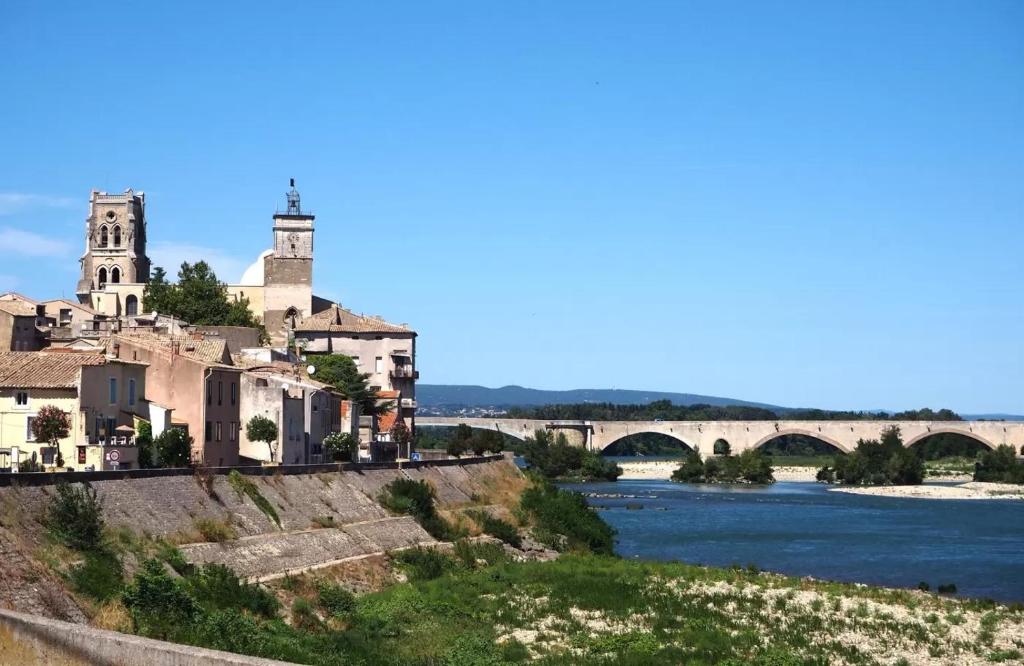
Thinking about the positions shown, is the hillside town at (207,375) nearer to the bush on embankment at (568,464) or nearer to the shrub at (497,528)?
the shrub at (497,528)

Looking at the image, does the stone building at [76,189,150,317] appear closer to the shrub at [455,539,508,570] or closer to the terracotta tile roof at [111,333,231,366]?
the terracotta tile roof at [111,333,231,366]

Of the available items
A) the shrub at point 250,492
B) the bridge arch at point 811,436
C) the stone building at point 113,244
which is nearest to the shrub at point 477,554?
the shrub at point 250,492

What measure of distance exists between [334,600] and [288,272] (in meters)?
58.3

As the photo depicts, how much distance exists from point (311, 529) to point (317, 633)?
8.96 metres

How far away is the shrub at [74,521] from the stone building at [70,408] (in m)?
8.40

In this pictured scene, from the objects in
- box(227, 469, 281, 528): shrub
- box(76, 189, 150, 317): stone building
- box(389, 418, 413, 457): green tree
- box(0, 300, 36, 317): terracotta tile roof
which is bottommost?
box(227, 469, 281, 528): shrub

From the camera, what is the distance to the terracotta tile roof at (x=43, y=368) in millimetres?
36688

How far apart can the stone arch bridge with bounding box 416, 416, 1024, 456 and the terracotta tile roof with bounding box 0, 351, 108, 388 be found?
101m

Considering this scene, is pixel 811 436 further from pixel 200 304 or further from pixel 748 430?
pixel 200 304

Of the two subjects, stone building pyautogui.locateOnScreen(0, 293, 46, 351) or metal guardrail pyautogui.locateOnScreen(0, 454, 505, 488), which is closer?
metal guardrail pyautogui.locateOnScreen(0, 454, 505, 488)

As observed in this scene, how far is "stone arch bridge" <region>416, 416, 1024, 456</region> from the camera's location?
426ft

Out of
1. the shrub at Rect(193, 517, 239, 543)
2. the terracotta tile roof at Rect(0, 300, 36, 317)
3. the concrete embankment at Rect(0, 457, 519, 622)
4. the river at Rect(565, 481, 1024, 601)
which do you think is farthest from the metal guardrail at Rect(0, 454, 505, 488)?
the terracotta tile roof at Rect(0, 300, 36, 317)

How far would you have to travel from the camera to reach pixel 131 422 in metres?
39.7

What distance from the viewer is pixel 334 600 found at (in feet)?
103
